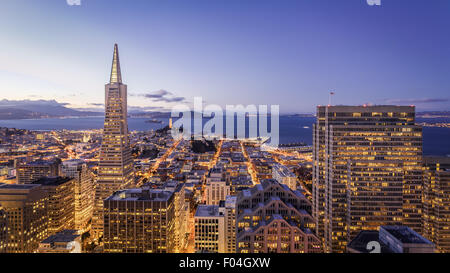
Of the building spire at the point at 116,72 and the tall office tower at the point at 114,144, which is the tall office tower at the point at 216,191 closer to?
the tall office tower at the point at 114,144

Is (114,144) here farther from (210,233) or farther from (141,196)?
(210,233)

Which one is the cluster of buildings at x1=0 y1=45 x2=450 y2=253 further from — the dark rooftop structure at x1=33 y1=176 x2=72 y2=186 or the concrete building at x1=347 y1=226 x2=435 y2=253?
the dark rooftop structure at x1=33 y1=176 x2=72 y2=186

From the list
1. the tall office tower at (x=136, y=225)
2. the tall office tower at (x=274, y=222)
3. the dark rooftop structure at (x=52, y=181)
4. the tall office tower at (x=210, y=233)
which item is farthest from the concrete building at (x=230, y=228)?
the dark rooftop structure at (x=52, y=181)

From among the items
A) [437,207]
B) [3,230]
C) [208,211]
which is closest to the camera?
[208,211]

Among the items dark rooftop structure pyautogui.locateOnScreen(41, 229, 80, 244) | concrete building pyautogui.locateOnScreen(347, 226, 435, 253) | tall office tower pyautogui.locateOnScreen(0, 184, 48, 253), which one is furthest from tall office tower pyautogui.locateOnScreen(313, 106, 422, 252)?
tall office tower pyautogui.locateOnScreen(0, 184, 48, 253)

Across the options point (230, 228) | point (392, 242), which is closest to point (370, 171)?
point (392, 242)
